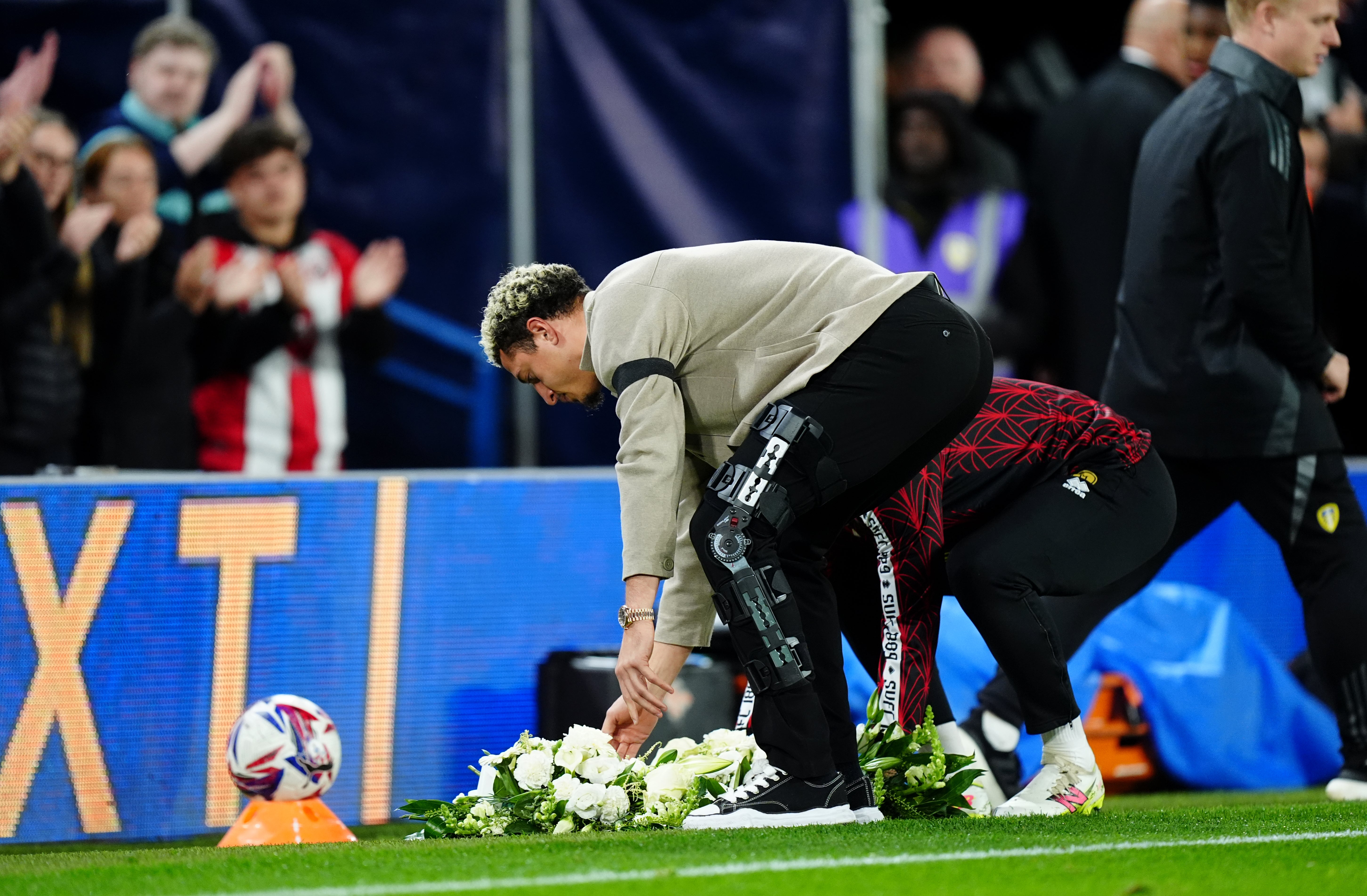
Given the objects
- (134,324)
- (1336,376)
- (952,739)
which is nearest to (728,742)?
(952,739)

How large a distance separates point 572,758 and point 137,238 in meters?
3.60

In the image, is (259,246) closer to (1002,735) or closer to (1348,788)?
(1002,735)

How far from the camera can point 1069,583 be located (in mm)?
3889

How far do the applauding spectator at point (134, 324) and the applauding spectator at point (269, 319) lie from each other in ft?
0.43

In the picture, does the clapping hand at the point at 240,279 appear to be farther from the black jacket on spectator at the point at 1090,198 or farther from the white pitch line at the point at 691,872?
the white pitch line at the point at 691,872

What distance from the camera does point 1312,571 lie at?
4516 millimetres

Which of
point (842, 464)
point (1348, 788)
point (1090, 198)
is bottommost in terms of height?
point (1348, 788)

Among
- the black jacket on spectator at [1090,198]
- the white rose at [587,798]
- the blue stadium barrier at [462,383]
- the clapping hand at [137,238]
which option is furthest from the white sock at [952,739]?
the clapping hand at [137,238]

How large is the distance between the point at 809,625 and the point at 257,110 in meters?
4.20

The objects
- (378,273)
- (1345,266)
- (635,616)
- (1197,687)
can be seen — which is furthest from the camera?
(1345,266)

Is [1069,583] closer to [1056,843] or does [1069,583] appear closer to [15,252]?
[1056,843]

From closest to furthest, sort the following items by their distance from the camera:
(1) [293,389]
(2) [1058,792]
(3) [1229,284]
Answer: (2) [1058,792], (3) [1229,284], (1) [293,389]

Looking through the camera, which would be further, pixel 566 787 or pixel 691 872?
pixel 566 787

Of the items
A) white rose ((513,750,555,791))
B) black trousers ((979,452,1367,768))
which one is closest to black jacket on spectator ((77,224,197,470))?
white rose ((513,750,555,791))
